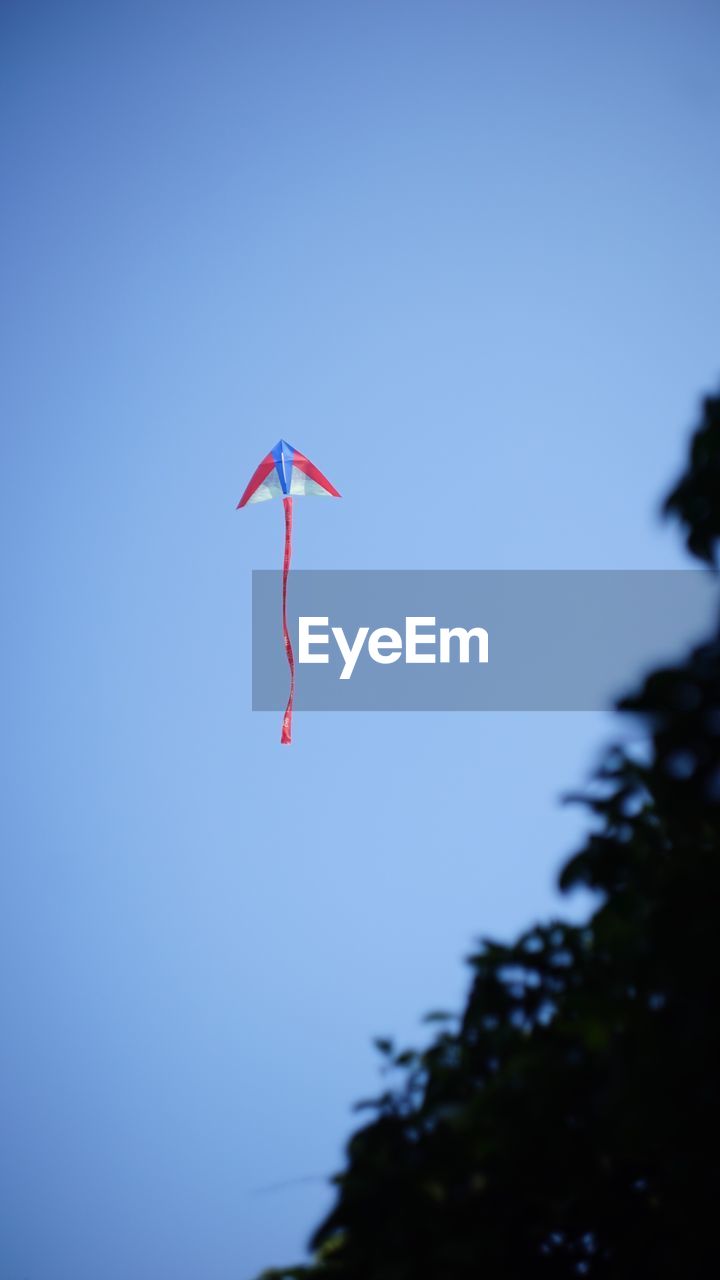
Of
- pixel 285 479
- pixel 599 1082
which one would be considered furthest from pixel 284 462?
pixel 599 1082

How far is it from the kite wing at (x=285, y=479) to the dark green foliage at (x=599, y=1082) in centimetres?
1588

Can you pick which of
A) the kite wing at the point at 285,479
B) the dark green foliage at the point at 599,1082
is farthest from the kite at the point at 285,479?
the dark green foliage at the point at 599,1082

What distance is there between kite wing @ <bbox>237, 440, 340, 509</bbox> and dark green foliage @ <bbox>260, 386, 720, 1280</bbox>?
1588 cm

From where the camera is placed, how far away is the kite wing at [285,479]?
824 inches

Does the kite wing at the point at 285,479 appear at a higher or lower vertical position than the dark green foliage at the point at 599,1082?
higher

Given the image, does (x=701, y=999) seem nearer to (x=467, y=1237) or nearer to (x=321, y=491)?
(x=467, y=1237)

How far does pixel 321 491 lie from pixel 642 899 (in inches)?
654

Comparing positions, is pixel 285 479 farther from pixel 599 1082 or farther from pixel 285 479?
pixel 599 1082

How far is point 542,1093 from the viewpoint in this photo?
16.4ft

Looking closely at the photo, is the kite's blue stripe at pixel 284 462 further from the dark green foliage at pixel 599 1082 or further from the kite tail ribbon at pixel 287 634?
the dark green foliage at pixel 599 1082

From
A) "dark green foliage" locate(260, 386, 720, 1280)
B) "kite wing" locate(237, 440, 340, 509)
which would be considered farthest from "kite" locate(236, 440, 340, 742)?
"dark green foliage" locate(260, 386, 720, 1280)

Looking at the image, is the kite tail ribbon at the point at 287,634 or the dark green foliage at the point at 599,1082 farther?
the kite tail ribbon at the point at 287,634

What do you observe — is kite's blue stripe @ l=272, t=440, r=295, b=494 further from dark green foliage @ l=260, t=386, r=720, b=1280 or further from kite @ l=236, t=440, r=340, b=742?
dark green foliage @ l=260, t=386, r=720, b=1280

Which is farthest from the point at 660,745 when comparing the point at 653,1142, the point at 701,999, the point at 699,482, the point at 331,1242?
the point at 331,1242
